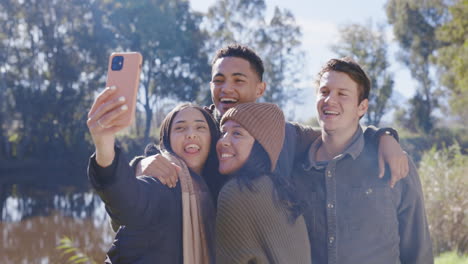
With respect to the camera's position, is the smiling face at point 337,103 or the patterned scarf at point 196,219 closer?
the patterned scarf at point 196,219

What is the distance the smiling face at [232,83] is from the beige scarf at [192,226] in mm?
853

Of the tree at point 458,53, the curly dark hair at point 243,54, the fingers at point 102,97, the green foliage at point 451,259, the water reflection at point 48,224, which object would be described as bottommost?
the water reflection at point 48,224

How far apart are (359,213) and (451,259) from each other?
3649 millimetres

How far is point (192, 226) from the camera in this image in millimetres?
1835

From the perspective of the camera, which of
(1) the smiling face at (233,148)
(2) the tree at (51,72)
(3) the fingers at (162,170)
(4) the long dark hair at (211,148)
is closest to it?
(3) the fingers at (162,170)

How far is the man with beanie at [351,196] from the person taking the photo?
2.23m

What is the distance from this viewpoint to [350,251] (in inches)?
87.4

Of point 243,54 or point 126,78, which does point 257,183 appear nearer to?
point 126,78

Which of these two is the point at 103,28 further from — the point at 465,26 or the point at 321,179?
the point at 321,179

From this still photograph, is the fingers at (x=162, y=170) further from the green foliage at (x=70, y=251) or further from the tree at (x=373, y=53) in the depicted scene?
the tree at (x=373, y=53)

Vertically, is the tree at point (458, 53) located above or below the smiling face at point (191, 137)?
above

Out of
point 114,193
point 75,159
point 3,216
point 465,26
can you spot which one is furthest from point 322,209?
point 75,159

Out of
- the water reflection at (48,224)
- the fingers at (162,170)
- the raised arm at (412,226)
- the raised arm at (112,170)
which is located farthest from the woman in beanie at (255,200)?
the water reflection at (48,224)

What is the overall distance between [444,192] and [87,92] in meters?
17.6
